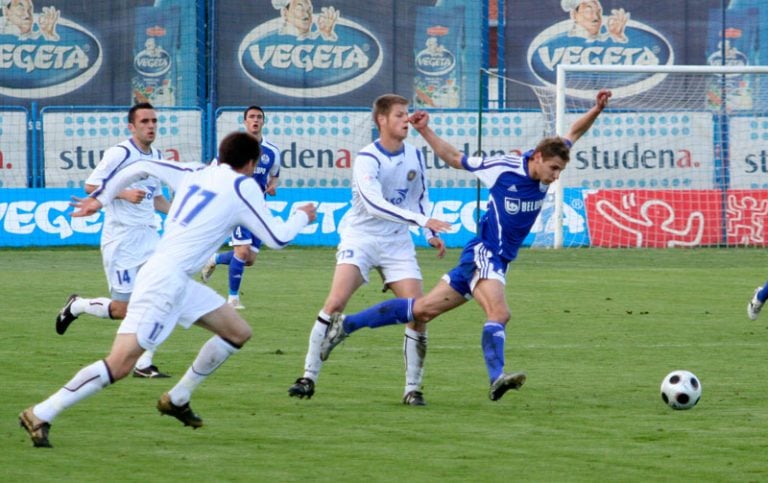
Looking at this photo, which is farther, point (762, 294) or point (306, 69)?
point (306, 69)

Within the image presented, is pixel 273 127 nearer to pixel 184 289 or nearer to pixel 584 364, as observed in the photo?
pixel 584 364

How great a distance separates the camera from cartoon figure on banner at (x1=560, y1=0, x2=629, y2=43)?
117 feet

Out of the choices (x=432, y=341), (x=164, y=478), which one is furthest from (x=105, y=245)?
(x=164, y=478)

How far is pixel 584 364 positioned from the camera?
1214 centimetres

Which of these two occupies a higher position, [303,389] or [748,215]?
[303,389]

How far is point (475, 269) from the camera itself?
32.5ft

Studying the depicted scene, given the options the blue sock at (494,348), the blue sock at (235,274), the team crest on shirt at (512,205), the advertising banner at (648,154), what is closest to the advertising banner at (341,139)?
the advertising banner at (648,154)

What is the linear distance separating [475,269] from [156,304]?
2543 mm

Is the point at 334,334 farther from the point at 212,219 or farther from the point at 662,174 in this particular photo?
the point at 662,174

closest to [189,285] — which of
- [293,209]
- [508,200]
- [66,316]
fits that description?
[508,200]

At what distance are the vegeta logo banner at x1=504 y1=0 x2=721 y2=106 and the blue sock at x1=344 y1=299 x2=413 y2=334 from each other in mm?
25789

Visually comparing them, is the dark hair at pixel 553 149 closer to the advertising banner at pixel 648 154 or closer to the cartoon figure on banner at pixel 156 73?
the advertising banner at pixel 648 154

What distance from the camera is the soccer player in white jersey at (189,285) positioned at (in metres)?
8.05

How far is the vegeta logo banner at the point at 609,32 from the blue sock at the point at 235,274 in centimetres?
1952
